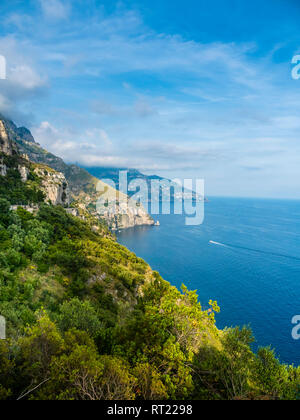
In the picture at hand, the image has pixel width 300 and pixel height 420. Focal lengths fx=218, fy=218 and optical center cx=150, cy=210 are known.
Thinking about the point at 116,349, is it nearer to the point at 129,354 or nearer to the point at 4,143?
the point at 129,354

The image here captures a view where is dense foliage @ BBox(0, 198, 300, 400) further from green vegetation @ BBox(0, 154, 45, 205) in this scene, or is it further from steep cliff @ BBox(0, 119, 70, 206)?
steep cliff @ BBox(0, 119, 70, 206)

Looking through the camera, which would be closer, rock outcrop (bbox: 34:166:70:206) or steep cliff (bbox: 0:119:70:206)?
steep cliff (bbox: 0:119:70:206)

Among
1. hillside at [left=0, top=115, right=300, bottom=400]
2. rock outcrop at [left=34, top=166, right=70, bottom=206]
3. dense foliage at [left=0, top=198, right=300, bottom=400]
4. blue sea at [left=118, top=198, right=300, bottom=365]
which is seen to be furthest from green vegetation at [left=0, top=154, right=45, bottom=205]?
blue sea at [left=118, top=198, right=300, bottom=365]

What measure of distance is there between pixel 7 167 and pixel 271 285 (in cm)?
9420

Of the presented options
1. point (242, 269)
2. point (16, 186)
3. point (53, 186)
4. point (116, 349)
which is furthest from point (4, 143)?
point (242, 269)

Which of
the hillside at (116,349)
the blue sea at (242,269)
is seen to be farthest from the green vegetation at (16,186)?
the blue sea at (242,269)

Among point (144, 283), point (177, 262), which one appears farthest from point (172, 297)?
point (177, 262)

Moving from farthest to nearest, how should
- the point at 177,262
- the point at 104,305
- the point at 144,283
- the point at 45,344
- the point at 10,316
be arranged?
1. the point at 177,262
2. the point at 144,283
3. the point at 104,305
4. the point at 10,316
5. the point at 45,344

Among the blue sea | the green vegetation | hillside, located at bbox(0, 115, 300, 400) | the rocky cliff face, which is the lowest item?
the blue sea

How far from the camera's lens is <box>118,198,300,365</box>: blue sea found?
57562mm

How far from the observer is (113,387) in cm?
1069

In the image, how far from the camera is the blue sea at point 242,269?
57.6 meters

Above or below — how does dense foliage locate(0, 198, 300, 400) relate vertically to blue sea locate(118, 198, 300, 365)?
above
